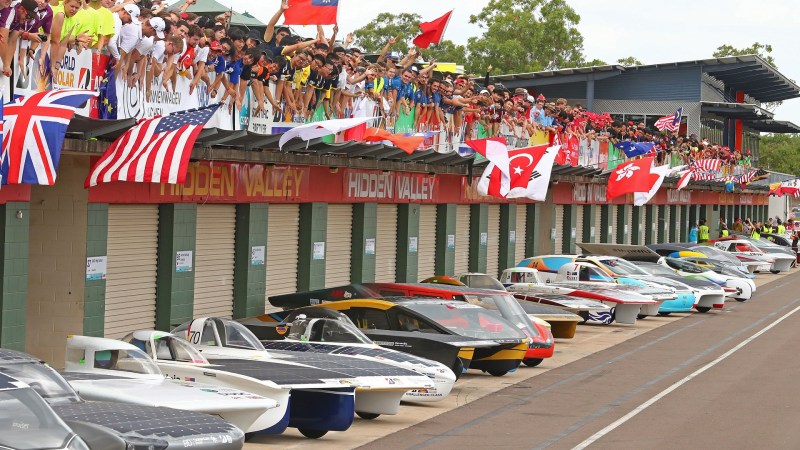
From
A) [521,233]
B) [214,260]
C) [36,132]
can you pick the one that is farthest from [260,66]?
[521,233]

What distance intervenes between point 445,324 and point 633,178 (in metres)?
20.3

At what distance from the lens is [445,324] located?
21750mm

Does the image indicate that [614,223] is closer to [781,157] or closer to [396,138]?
[396,138]

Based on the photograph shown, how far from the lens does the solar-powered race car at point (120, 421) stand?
11617mm

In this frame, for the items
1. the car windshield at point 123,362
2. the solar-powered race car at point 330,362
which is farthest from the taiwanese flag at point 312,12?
the car windshield at point 123,362

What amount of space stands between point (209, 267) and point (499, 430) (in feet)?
32.7

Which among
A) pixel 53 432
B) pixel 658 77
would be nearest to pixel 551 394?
pixel 53 432

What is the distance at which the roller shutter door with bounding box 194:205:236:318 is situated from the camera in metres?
25.3

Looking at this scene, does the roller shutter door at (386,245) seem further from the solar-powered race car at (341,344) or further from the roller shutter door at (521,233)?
the solar-powered race car at (341,344)

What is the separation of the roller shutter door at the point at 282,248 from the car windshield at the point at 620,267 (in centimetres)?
998

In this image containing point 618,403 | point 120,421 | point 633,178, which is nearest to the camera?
point 120,421

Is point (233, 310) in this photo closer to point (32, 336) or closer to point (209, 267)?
point (209, 267)

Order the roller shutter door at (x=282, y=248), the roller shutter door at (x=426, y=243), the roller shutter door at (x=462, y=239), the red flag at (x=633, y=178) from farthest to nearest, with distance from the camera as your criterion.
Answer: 1. the red flag at (x=633, y=178)
2. the roller shutter door at (x=462, y=239)
3. the roller shutter door at (x=426, y=243)
4. the roller shutter door at (x=282, y=248)

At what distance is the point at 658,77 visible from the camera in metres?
76.1
